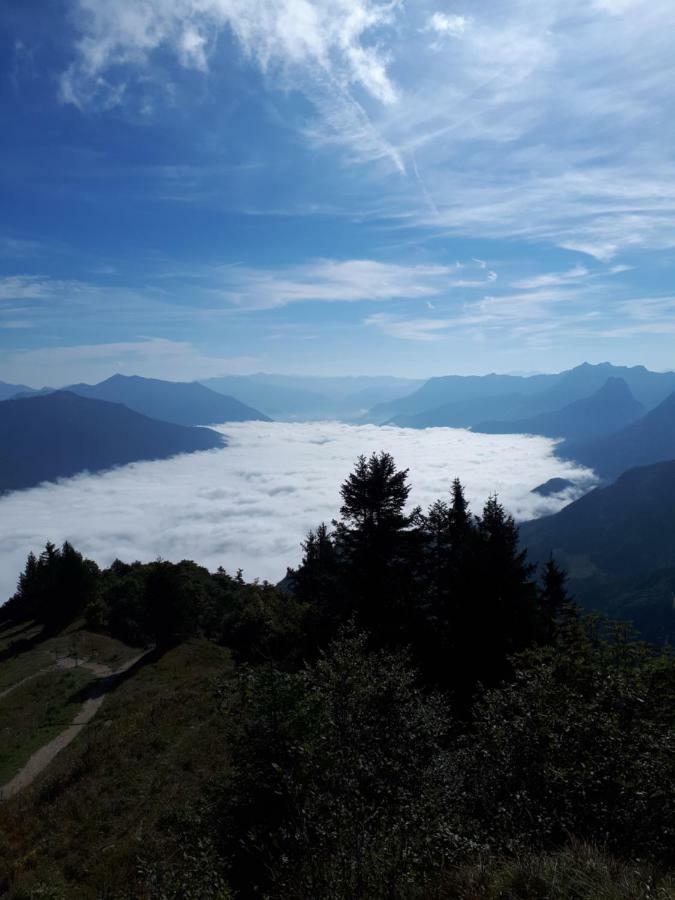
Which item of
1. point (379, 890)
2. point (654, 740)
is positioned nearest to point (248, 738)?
point (379, 890)

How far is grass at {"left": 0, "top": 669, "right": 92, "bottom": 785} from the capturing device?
2661 centimetres

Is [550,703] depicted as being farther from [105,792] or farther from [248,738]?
[105,792]

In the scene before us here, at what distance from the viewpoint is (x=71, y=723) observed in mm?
30828

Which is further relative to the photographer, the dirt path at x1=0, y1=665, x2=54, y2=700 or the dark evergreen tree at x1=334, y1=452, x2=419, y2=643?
the dirt path at x1=0, y1=665, x2=54, y2=700

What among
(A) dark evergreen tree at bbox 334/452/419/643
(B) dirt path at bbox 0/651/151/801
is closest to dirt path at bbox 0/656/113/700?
(B) dirt path at bbox 0/651/151/801

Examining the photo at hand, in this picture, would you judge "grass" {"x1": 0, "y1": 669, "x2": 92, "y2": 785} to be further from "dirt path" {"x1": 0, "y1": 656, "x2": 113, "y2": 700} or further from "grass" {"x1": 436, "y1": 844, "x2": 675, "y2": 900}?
"grass" {"x1": 436, "y1": 844, "x2": 675, "y2": 900}

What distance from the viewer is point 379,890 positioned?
23.7 feet

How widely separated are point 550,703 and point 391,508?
62.5 feet

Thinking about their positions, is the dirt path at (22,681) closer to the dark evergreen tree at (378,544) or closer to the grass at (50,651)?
the grass at (50,651)

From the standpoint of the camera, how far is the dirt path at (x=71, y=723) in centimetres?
2345

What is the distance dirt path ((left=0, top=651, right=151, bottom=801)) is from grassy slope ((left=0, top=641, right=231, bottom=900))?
3.05ft

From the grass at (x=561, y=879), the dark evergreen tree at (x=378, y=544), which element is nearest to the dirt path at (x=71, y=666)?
the dark evergreen tree at (x=378, y=544)

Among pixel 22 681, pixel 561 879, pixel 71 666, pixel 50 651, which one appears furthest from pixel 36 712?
pixel 561 879

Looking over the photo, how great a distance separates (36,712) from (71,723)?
14.1ft
